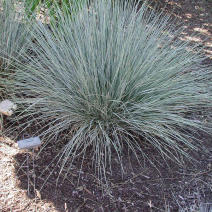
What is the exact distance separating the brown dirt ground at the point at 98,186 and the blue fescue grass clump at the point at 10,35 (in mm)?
717

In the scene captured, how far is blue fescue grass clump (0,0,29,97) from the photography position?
8.39 ft

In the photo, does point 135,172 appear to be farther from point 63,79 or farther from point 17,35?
point 17,35

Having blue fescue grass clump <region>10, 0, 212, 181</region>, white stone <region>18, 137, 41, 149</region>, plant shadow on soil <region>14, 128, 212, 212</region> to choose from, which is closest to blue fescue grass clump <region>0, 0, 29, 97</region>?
blue fescue grass clump <region>10, 0, 212, 181</region>

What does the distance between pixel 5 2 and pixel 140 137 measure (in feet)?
5.65

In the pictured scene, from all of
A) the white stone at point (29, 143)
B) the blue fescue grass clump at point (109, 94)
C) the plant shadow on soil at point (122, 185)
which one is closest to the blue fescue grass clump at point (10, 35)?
the blue fescue grass clump at point (109, 94)

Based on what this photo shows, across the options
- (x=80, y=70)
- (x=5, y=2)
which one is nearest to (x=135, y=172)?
(x=80, y=70)

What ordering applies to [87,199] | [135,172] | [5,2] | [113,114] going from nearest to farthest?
[87,199] < [135,172] < [113,114] < [5,2]

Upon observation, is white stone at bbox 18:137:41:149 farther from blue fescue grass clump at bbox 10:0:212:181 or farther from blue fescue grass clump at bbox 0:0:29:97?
blue fescue grass clump at bbox 0:0:29:97

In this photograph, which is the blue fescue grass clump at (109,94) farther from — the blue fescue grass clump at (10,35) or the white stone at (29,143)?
the blue fescue grass clump at (10,35)

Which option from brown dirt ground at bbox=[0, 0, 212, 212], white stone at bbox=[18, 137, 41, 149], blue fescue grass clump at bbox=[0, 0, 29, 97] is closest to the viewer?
brown dirt ground at bbox=[0, 0, 212, 212]

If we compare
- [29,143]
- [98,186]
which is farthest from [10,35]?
[98,186]

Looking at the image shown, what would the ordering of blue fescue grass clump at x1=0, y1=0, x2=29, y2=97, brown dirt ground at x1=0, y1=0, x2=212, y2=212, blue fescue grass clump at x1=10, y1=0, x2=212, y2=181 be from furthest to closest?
blue fescue grass clump at x1=0, y1=0, x2=29, y2=97, blue fescue grass clump at x1=10, y1=0, x2=212, y2=181, brown dirt ground at x1=0, y1=0, x2=212, y2=212

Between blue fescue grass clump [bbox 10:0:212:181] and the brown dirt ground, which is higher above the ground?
blue fescue grass clump [bbox 10:0:212:181]

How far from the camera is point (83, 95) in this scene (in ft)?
7.02
